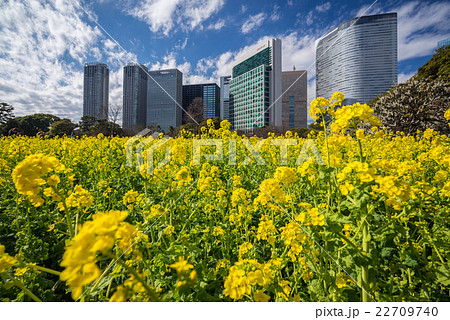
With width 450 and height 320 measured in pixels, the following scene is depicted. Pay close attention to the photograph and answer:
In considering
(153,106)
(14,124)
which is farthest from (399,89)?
(14,124)

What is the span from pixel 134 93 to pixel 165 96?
1113 mm

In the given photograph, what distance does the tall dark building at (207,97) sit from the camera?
692 cm

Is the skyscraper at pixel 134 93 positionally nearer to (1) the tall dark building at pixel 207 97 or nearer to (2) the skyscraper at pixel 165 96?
(2) the skyscraper at pixel 165 96

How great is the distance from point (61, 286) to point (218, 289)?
1461 millimetres

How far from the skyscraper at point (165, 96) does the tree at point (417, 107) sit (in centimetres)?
924

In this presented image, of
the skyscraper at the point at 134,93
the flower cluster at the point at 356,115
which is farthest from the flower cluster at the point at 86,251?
the skyscraper at the point at 134,93

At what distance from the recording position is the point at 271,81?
5828 mm

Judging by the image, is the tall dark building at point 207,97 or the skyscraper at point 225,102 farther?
the tall dark building at point 207,97

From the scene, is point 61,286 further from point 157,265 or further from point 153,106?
point 153,106

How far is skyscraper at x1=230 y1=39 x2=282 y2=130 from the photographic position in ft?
18.9

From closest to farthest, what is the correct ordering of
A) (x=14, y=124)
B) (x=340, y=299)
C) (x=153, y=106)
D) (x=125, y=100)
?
(x=340, y=299), (x=125, y=100), (x=153, y=106), (x=14, y=124)

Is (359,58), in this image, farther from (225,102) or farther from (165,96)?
(165,96)

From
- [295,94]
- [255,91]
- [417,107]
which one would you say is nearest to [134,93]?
[255,91]

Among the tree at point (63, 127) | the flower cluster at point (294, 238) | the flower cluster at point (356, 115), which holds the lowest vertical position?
the flower cluster at point (294, 238)
